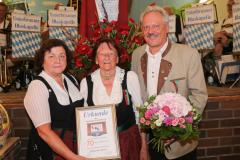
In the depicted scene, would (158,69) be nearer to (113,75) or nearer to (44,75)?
(113,75)

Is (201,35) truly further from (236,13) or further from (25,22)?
(25,22)

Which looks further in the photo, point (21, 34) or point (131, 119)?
point (21, 34)

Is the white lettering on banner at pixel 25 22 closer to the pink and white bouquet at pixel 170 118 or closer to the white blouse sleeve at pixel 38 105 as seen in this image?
the white blouse sleeve at pixel 38 105

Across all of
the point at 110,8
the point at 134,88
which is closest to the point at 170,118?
the point at 134,88

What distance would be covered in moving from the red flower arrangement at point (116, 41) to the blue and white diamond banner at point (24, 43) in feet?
5.24

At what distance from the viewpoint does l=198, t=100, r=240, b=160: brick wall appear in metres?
3.48

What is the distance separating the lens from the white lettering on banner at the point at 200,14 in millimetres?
4121

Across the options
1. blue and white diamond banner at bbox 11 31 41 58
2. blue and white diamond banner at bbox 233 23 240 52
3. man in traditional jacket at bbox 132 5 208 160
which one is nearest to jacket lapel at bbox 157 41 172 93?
man in traditional jacket at bbox 132 5 208 160

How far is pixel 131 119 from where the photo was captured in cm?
244

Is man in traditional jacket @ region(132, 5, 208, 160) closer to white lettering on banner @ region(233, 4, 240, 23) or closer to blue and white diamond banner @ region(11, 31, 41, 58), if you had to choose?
white lettering on banner @ region(233, 4, 240, 23)

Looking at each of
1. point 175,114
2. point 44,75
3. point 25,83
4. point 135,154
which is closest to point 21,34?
point 25,83

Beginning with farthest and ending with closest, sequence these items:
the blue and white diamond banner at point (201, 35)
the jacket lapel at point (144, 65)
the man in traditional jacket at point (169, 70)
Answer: the blue and white diamond banner at point (201, 35), the jacket lapel at point (144, 65), the man in traditional jacket at point (169, 70)

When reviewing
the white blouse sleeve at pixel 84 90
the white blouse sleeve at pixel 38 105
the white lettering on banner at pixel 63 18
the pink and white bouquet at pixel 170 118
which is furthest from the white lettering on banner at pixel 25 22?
the pink and white bouquet at pixel 170 118

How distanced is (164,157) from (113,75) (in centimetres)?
71
